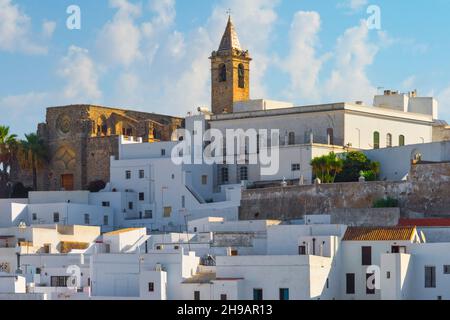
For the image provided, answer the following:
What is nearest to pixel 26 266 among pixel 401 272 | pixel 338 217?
pixel 338 217

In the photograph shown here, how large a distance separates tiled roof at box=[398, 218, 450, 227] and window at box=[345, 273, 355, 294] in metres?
4.61

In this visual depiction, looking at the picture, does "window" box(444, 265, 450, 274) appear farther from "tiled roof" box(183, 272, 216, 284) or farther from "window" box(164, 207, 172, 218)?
"window" box(164, 207, 172, 218)

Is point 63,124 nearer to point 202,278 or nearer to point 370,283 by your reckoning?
point 202,278

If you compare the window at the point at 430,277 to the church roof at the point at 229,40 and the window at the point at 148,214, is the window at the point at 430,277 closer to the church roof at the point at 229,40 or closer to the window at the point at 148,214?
the window at the point at 148,214

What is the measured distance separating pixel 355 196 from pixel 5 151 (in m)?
20.4

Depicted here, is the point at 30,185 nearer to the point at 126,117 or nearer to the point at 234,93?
the point at 126,117

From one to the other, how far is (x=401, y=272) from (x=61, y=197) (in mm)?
24629

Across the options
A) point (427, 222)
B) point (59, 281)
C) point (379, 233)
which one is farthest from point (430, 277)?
point (59, 281)

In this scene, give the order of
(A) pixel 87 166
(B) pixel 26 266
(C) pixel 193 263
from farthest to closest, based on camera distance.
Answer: (A) pixel 87 166 → (B) pixel 26 266 → (C) pixel 193 263

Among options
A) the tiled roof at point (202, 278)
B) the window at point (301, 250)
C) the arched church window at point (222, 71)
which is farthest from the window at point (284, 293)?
the arched church window at point (222, 71)

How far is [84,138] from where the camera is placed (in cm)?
7075

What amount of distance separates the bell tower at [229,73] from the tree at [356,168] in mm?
12287

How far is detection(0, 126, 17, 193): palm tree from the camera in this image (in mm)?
71625

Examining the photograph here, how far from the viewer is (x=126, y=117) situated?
73062 mm
